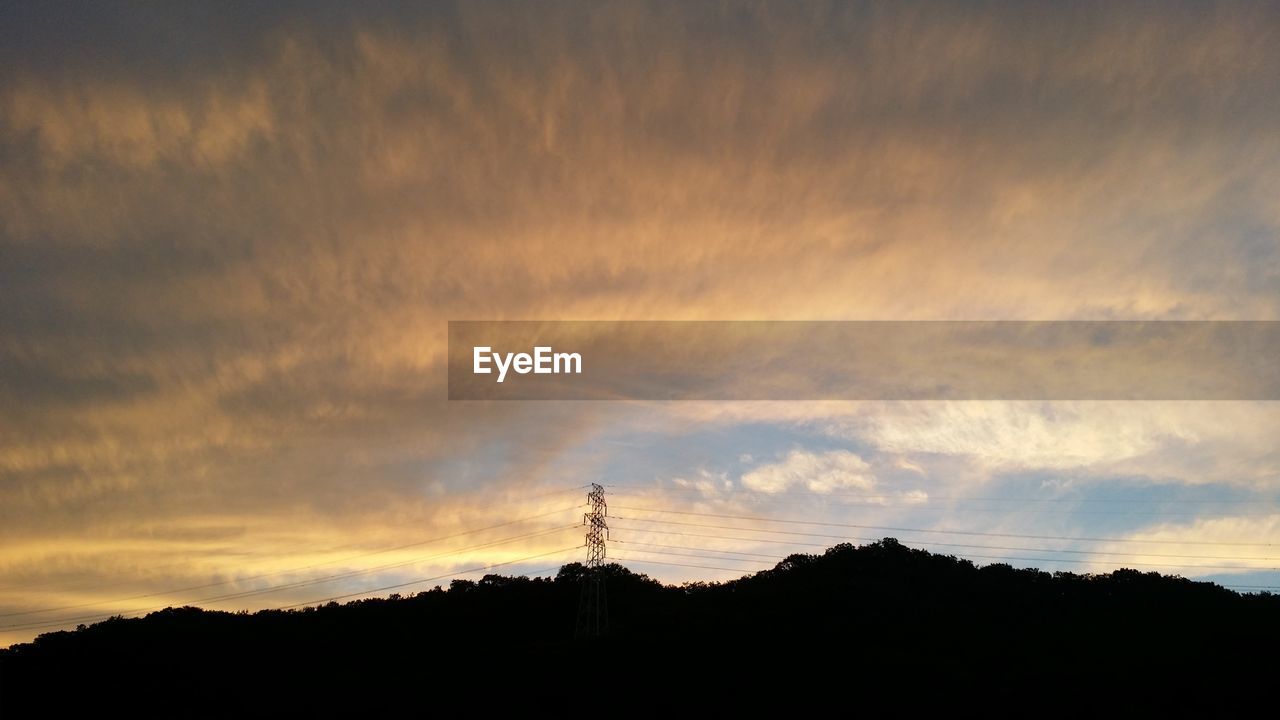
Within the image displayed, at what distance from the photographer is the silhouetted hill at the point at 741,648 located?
242 ft

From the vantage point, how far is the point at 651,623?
102m

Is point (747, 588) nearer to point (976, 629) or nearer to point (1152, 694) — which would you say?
point (976, 629)

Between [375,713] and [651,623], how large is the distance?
38.7 meters

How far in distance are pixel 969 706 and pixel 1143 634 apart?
33562 mm

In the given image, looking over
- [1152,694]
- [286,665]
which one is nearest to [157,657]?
[286,665]

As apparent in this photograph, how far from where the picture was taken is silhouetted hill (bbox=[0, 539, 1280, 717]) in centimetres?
7369

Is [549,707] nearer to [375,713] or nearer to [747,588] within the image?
[375,713]

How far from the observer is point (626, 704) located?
73.8 meters

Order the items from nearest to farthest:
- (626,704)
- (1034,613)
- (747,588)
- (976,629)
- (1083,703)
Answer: (1083,703) → (626,704) → (976,629) → (1034,613) → (747,588)

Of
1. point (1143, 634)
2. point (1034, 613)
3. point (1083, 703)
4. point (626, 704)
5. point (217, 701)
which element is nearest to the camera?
point (1083, 703)

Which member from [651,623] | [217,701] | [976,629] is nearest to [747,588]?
[651,623]

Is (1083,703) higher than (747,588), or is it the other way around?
(747,588)

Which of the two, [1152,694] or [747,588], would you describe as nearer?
[1152,694]

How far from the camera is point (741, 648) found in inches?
3504
